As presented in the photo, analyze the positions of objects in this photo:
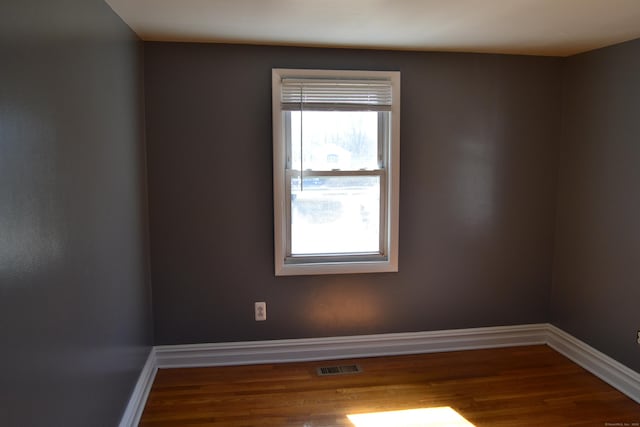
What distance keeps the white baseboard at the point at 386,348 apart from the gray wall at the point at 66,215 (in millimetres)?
554

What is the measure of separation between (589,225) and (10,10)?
3204 millimetres

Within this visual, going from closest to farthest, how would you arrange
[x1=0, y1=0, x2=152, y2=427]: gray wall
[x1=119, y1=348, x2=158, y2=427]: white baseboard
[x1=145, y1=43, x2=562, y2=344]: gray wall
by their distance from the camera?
[x1=0, y1=0, x2=152, y2=427]: gray wall → [x1=119, y1=348, x2=158, y2=427]: white baseboard → [x1=145, y1=43, x2=562, y2=344]: gray wall

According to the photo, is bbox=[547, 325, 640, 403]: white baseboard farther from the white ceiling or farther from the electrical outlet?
the electrical outlet

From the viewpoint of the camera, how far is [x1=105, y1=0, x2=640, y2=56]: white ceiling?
2.04 metres

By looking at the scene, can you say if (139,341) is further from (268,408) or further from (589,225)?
(589,225)

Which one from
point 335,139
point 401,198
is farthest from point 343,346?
point 335,139

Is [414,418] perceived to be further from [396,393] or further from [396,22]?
[396,22]

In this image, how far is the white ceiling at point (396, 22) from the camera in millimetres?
2037

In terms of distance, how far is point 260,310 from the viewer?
2.97 meters

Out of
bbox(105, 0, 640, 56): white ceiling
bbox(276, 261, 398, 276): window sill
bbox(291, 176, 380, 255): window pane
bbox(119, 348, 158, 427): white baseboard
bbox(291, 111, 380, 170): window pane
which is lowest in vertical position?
bbox(119, 348, 158, 427): white baseboard

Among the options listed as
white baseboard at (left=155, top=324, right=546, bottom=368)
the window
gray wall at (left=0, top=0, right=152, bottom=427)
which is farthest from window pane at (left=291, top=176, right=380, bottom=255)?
gray wall at (left=0, top=0, right=152, bottom=427)

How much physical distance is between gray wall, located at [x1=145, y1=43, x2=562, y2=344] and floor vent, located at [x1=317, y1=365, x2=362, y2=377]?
0.24 m

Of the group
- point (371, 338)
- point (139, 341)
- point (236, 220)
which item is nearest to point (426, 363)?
point (371, 338)

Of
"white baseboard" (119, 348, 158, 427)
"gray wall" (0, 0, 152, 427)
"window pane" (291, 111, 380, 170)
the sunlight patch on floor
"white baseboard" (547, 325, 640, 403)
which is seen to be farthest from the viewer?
"window pane" (291, 111, 380, 170)
